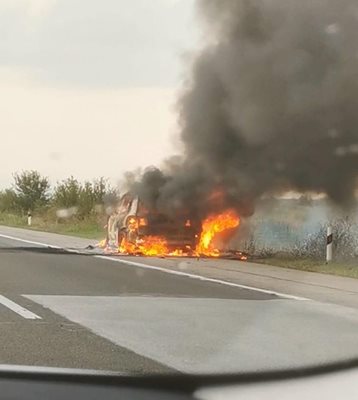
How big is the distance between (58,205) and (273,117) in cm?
2199

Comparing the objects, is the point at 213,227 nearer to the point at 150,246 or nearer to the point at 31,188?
the point at 150,246

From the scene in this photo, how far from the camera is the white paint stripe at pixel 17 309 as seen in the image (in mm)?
8562

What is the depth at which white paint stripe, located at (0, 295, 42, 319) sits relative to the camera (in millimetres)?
8562

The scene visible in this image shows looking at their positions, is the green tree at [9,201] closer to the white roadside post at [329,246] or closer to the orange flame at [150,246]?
the orange flame at [150,246]

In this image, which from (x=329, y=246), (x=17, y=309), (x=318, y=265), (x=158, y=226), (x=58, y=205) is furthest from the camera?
(x=58, y=205)

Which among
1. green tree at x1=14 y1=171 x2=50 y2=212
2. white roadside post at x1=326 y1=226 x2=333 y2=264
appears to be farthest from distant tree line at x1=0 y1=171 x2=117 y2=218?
white roadside post at x1=326 y1=226 x2=333 y2=264

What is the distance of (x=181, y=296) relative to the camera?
10.7 meters

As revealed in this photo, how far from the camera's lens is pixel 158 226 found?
17.9 metres

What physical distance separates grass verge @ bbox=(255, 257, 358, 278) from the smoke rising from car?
252cm

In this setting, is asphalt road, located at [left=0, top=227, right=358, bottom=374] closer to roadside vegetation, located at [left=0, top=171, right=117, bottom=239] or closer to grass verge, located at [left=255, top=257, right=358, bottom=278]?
grass verge, located at [left=255, top=257, right=358, bottom=278]

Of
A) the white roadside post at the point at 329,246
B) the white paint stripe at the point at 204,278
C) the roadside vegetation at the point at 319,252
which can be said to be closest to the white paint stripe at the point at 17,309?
the white paint stripe at the point at 204,278

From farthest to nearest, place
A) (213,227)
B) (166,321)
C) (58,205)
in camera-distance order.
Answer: (58,205), (213,227), (166,321)

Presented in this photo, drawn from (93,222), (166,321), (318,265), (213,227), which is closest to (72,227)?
(93,222)

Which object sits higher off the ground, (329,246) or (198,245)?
(329,246)
